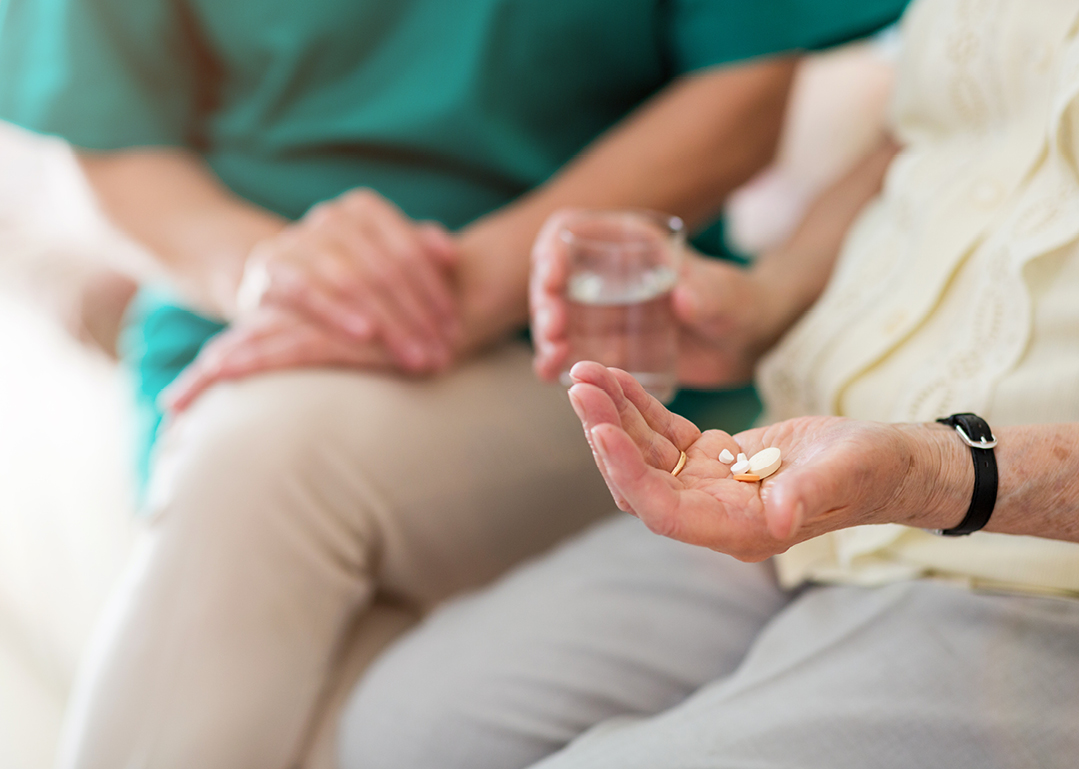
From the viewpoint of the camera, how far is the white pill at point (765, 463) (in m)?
0.39

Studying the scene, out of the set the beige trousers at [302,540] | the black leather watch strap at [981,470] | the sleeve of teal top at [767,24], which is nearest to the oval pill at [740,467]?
the black leather watch strap at [981,470]

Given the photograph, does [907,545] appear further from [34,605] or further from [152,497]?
[34,605]

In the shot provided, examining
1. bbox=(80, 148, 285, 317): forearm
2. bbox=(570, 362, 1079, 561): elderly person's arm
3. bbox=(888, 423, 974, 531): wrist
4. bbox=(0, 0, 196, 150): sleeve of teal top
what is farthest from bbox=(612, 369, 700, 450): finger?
bbox=(0, 0, 196, 150): sleeve of teal top

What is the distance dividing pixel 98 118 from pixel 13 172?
2.16 ft

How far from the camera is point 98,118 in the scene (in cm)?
91

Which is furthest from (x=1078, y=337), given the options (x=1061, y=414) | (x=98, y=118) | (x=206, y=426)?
(x=98, y=118)

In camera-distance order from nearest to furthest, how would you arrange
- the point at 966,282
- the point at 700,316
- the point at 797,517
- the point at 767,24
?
the point at 797,517 → the point at 966,282 → the point at 700,316 → the point at 767,24

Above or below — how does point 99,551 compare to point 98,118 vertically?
below

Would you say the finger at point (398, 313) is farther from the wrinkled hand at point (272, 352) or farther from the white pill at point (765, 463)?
the white pill at point (765, 463)

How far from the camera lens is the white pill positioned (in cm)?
39

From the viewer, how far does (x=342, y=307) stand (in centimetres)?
77

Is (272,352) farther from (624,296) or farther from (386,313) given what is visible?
(624,296)

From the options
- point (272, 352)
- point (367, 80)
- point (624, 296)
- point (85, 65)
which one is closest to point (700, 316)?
point (624, 296)

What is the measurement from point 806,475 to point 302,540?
1.49 feet
